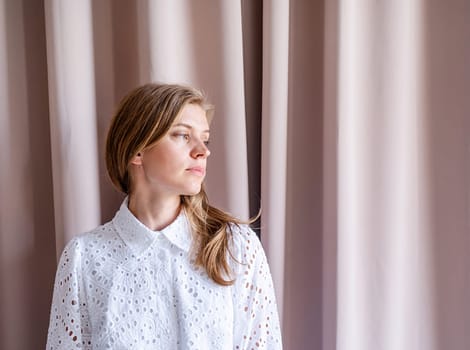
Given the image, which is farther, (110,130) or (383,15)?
(383,15)

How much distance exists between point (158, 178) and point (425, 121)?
0.58 m

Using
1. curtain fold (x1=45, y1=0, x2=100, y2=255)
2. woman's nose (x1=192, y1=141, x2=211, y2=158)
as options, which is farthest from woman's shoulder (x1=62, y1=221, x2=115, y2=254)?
woman's nose (x1=192, y1=141, x2=211, y2=158)

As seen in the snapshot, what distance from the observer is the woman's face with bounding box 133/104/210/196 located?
812 millimetres

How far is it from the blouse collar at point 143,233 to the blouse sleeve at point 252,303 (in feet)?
0.33

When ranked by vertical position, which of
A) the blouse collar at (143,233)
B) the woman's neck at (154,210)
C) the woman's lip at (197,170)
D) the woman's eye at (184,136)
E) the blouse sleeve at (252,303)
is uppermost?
the woman's eye at (184,136)

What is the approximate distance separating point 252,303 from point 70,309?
33cm

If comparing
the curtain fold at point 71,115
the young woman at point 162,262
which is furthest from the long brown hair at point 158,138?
the curtain fold at point 71,115

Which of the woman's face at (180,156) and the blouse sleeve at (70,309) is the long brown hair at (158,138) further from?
the blouse sleeve at (70,309)

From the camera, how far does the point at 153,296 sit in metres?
0.83

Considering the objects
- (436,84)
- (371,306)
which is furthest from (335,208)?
(436,84)

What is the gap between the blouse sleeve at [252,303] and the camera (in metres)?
0.87

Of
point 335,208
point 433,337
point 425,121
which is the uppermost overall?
point 425,121

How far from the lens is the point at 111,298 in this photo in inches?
32.6

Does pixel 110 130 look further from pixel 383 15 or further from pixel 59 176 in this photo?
pixel 383 15
